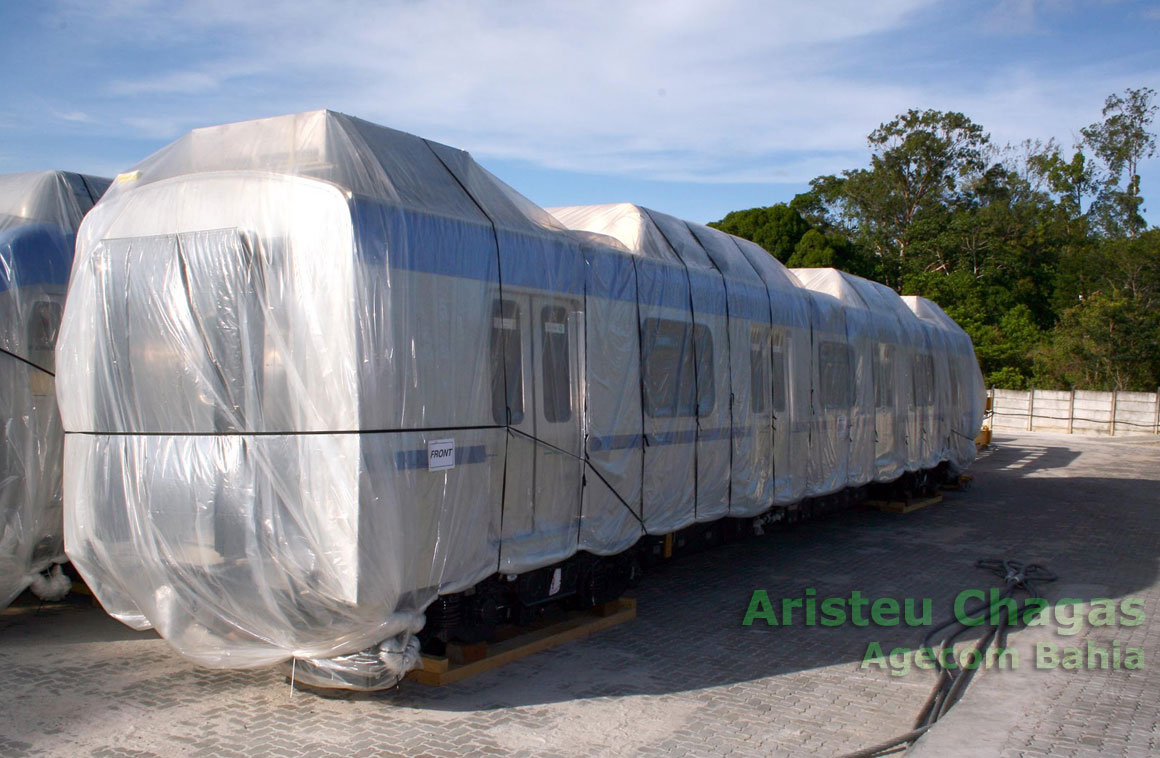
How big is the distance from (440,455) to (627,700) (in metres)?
1.93

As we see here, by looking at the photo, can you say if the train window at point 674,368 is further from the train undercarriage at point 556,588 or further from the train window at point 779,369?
the train window at point 779,369

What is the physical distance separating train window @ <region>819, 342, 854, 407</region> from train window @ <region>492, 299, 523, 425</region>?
18.9ft

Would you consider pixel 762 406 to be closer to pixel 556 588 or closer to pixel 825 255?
pixel 556 588

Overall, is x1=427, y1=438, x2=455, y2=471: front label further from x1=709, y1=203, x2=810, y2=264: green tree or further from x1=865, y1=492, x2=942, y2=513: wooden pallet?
x1=709, y1=203, x2=810, y2=264: green tree

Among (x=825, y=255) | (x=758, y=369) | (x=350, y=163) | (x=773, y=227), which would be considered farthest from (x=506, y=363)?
(x=773, y=227)

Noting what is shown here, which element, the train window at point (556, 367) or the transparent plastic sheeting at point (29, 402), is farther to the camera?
the transparent plastic sheeting at point (29, 402)

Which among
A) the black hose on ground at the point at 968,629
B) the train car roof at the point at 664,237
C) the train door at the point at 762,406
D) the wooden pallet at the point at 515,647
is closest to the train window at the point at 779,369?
the train door at the point at 762,406

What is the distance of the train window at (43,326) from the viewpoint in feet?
23.1

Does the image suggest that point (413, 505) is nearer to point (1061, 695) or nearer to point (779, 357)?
point (1061, 695)

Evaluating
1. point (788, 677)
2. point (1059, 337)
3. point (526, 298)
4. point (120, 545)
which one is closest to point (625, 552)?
point (788, 677)

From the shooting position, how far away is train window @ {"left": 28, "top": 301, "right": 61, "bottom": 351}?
23.1ft

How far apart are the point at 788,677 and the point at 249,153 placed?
16.1 feet

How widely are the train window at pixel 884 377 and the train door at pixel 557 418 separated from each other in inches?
275

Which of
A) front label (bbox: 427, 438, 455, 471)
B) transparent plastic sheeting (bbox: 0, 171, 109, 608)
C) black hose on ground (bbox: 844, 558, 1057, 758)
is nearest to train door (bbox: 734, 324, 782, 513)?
black hose on ground (bbox: 844, 558, 1057, 758)
